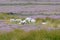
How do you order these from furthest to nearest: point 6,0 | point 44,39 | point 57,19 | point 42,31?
point 6,0, point 57,19, point 42,31, point 44,39

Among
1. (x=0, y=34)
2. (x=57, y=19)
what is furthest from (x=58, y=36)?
(x=57, y=19)

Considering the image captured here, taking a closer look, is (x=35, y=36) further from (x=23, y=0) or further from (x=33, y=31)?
(x=23, y=0)

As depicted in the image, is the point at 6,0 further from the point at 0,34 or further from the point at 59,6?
the point at 0,34

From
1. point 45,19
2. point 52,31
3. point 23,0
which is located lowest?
point 23,0


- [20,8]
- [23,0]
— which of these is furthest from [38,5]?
[23,0]

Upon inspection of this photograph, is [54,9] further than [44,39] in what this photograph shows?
Yes

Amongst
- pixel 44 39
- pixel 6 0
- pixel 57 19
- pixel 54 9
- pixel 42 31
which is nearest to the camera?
pixel 44 39

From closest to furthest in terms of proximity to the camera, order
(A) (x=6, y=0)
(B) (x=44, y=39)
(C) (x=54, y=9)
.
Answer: (B) (x=44, y=39) < (C) (x=54, y=9) < (A) (x=6, y=0)

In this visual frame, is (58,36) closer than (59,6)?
Yes

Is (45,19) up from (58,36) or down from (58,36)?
down
